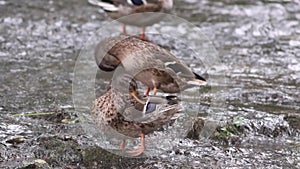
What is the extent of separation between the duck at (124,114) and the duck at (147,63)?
1.42ft

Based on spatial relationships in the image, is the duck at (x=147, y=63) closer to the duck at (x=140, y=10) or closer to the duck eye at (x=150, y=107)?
the duck eye at (x=150, y=107)

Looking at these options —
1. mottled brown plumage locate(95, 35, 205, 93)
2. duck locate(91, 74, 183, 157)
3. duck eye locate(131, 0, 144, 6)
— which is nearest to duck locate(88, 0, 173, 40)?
duck eye locate(131, 0, 144, 6)

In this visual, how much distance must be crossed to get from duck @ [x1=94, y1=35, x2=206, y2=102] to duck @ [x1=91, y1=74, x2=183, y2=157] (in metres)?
0.43

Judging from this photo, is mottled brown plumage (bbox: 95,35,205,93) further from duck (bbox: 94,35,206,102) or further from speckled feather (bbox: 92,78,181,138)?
speckled feather (bbox: 92,78,181,138)

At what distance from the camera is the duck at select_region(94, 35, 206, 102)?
4.40 metres

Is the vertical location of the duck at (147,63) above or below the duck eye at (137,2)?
below

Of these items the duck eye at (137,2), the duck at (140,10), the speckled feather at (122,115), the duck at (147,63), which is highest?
the duck eye at (137,2)

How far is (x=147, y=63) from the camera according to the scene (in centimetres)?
445

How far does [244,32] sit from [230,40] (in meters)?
0.44

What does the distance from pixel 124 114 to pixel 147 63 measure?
2.49 ft

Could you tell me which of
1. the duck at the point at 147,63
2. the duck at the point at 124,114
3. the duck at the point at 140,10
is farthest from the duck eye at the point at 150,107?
the duck at the point at 140,10

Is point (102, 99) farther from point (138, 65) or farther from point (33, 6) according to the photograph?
point (33, 6)

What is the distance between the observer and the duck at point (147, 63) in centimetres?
440

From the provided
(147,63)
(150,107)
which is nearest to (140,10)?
(147,63)
